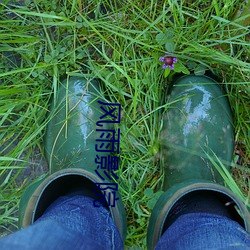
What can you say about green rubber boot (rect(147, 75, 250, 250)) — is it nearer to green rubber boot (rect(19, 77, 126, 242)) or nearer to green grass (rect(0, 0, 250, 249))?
green grass (rect(0, 0, 250, 249))

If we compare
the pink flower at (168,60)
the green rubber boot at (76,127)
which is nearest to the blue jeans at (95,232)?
the green rubber boot at (76,127)

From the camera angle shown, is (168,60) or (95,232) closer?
(95,232)

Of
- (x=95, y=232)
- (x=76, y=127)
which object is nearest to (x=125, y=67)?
(x=76, y=127)

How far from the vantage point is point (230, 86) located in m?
1.37

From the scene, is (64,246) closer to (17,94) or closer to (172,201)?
(172,201)

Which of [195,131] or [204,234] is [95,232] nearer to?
[204,234]

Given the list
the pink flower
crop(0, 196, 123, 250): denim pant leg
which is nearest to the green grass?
the pink flower

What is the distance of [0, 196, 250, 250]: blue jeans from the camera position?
82 centimetres

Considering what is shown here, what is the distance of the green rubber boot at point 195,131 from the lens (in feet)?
4.44

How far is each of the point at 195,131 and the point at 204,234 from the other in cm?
47

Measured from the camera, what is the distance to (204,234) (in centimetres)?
96

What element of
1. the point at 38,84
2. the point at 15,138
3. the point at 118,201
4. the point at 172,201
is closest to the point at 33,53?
the point at 38,84

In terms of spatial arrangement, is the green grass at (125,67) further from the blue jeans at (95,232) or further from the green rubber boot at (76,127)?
the blue jeans at (95,232)

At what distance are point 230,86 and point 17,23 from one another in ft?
2.43
